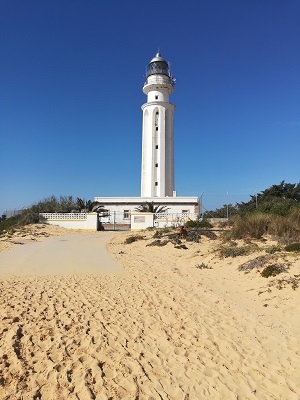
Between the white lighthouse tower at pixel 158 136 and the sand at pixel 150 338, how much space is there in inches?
1242

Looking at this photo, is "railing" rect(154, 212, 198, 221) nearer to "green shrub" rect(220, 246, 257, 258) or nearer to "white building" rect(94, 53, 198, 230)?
"white building" rect(94, 53, 198, 230)

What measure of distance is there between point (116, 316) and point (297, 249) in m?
6.96

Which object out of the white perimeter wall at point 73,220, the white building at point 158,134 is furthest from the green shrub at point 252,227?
the white building at point 158,134

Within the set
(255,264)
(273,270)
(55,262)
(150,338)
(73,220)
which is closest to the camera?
(150,338)

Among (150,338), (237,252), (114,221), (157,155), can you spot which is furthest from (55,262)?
(157,155)

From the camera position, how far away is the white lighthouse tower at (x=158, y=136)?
135ft

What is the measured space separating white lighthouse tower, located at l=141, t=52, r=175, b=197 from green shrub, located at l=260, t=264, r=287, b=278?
104ft

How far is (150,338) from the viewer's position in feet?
17.5

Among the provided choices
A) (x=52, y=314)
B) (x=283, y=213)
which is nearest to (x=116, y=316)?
(x=52, y=314)

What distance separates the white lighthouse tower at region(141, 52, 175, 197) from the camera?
41188 millimetres

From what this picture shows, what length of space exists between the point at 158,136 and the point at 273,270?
113 ft

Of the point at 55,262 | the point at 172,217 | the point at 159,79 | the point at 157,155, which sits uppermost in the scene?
the point at 159,79

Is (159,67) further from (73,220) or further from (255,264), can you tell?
(255,264)

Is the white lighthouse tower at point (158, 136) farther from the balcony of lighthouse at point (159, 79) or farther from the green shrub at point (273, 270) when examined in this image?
the green shrub at point (273, 270)
